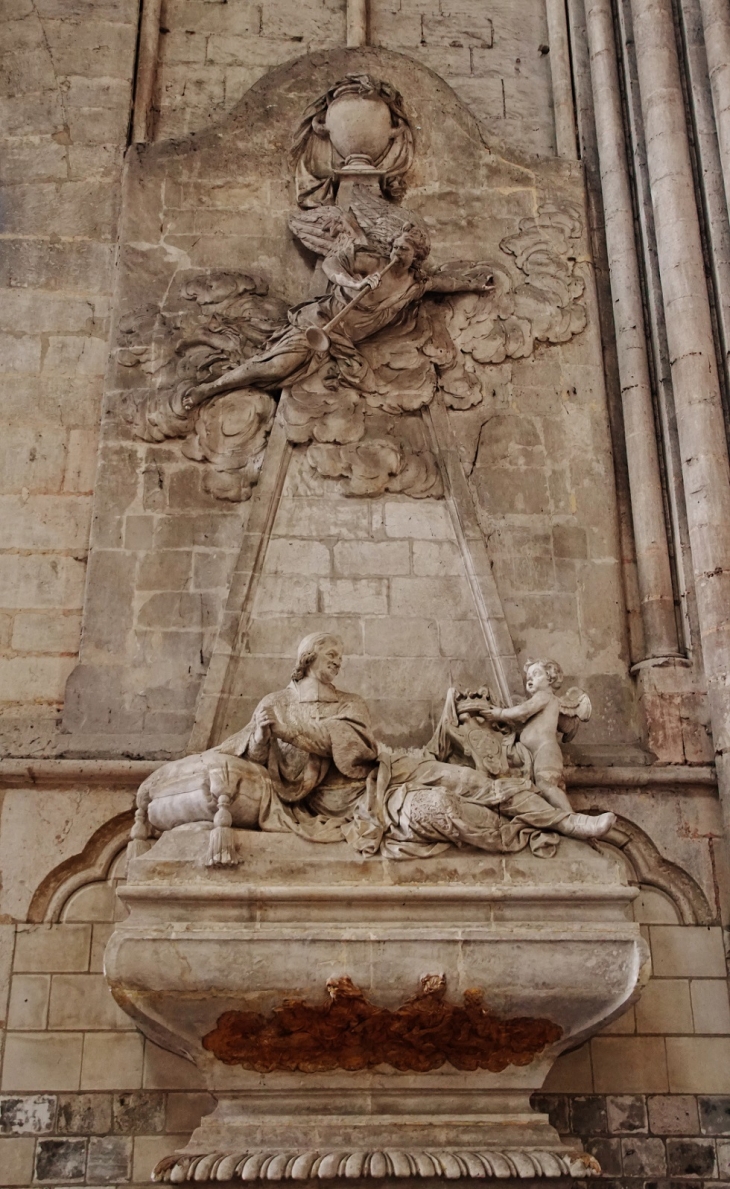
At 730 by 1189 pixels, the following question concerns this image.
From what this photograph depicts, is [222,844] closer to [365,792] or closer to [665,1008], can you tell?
[365,792]

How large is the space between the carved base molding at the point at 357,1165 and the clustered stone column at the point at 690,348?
1868mm

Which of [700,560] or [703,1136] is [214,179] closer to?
[700,560]

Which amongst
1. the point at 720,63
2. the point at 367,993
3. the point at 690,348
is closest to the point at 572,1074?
the point at 367,993

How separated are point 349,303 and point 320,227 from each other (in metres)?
0.65

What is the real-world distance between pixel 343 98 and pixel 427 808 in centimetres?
431

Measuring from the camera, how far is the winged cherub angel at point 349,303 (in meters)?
6.82

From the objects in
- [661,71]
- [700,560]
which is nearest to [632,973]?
[700,560]

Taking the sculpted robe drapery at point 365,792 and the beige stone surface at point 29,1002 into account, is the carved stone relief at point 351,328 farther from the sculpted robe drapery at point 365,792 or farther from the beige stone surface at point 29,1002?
the beige stone surface at point 29,1002

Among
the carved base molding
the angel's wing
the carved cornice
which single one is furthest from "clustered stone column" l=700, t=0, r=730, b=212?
the carved base molding

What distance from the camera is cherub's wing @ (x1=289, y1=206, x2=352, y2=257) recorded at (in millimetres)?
7109

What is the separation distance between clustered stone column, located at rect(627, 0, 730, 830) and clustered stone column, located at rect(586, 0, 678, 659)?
172 millimetres

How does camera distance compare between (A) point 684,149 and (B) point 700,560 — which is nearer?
(B) point 700,560

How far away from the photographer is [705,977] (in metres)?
5.86

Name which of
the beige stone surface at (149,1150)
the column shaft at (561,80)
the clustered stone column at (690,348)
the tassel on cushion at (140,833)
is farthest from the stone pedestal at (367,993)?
the column shaft at (561,80)
